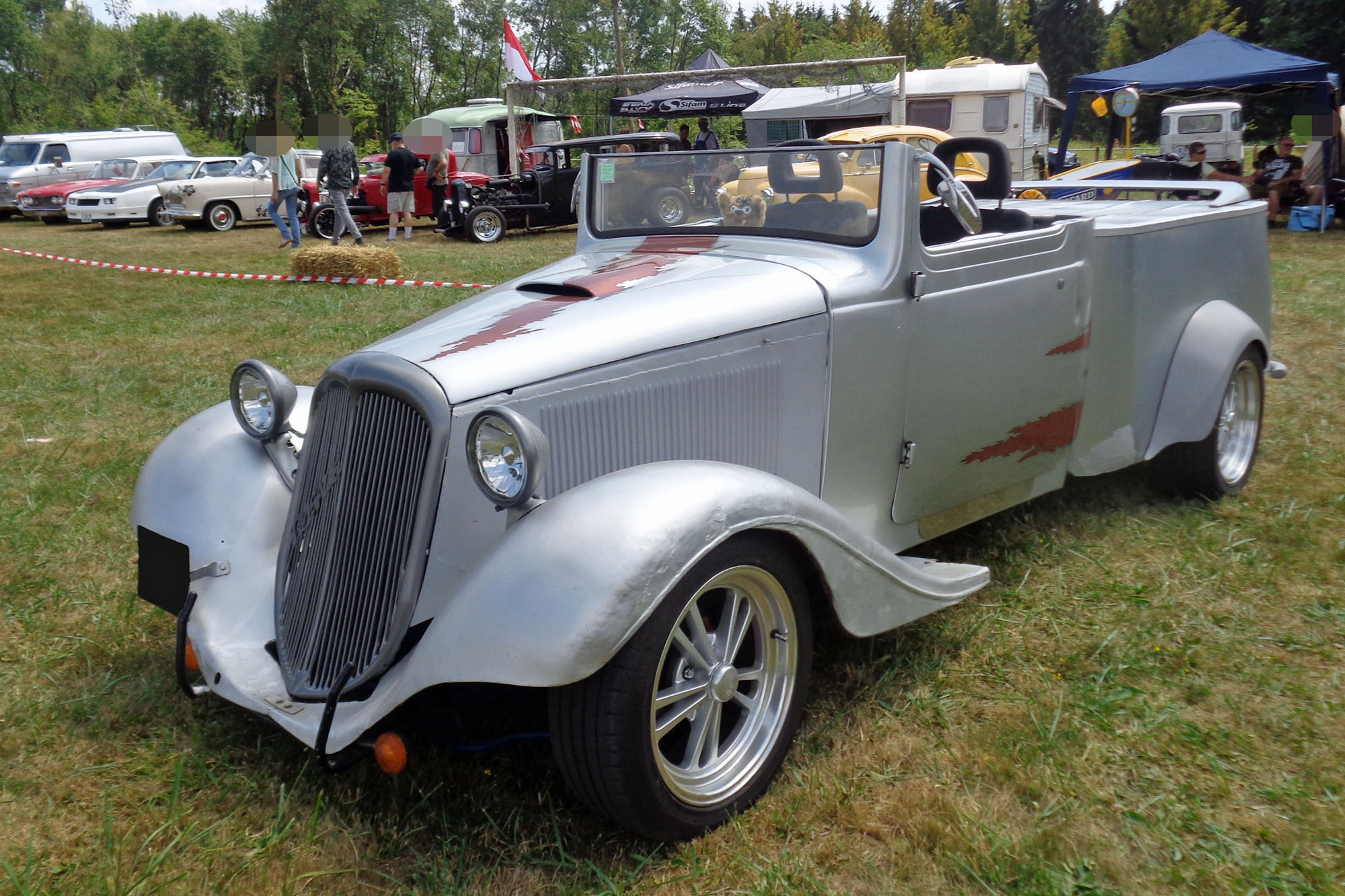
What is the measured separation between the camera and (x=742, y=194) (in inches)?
138

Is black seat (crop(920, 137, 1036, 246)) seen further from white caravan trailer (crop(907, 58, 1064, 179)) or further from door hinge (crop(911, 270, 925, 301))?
white caravan trailer (crop(907, 58, 1064, 179))

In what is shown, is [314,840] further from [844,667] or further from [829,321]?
[829,321]

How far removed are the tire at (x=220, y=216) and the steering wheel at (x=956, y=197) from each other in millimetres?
18190

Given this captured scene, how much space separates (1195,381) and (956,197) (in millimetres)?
1445

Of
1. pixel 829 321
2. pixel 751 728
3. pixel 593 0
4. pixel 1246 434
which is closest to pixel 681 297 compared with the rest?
pixel 829 321

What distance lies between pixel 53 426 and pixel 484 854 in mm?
4808

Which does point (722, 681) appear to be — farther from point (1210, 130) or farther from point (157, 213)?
point (157, 213)

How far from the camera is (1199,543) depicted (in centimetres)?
402

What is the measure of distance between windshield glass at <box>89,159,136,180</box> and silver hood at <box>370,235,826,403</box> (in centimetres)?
2208

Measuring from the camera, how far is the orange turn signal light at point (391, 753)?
2229 mm

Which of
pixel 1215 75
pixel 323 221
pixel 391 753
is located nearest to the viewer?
pixel 391 753

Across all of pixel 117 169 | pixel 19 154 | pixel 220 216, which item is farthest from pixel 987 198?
pixel 19 154

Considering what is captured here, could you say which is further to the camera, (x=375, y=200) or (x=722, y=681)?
(x=375, y=200)

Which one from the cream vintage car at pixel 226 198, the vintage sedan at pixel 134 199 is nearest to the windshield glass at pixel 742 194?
the cream vintage car at pixel 226 198
